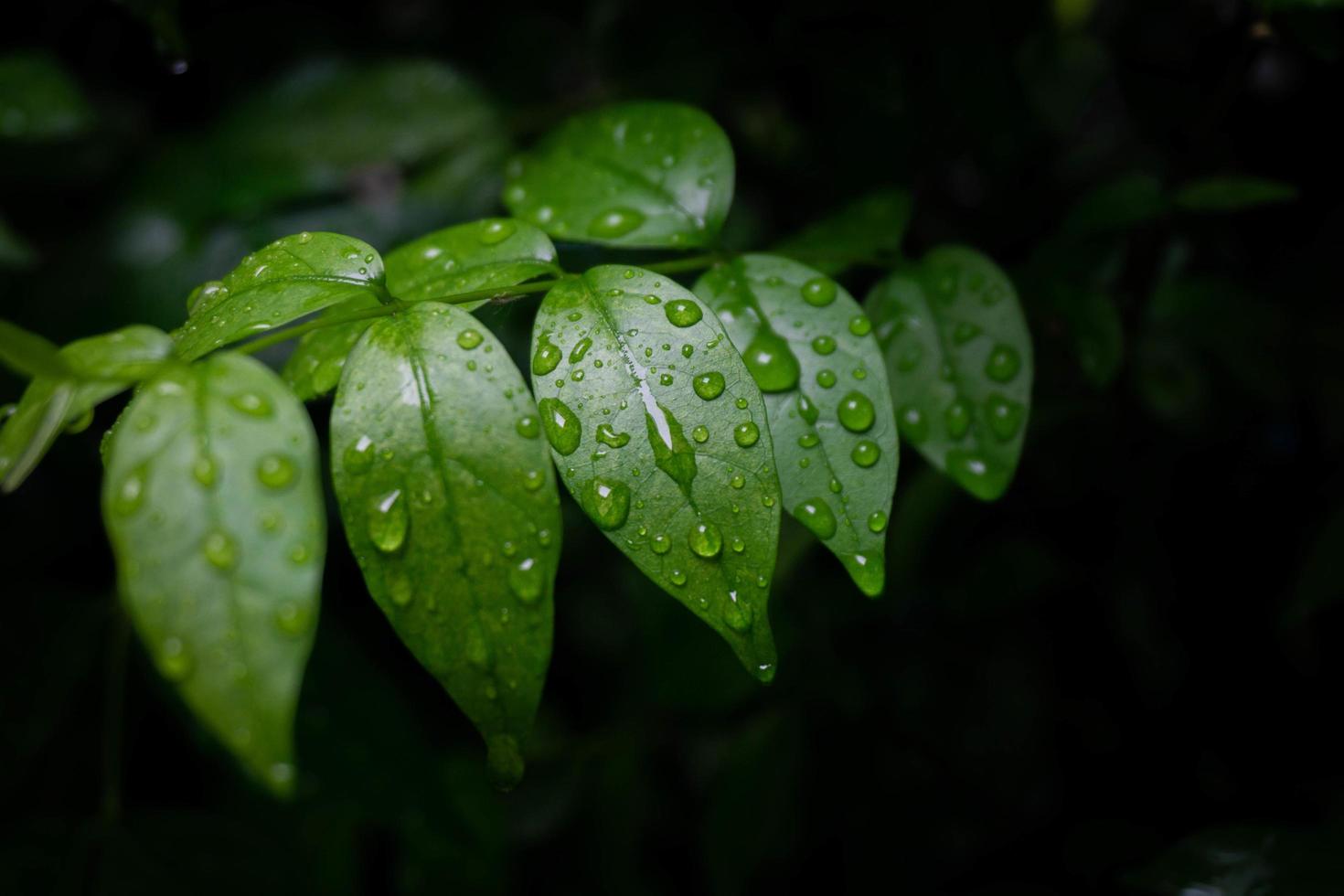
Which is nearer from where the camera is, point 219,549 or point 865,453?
point 219,549

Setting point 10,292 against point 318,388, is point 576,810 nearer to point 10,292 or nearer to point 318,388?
point 318,388

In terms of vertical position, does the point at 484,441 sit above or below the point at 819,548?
above

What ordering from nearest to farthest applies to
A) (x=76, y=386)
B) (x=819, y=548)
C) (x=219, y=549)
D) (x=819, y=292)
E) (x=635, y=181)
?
(x=219, y=549)
(x=76, y=386)
(x=819, y=292)
(x=635, y=181)
(x=819, y=548)

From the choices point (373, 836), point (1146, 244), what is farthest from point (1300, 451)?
point (373, 836)

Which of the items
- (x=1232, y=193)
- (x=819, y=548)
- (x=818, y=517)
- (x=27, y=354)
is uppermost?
(x=1232, y=193)

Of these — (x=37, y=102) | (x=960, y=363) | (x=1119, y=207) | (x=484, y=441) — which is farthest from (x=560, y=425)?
(x=37, y=102)

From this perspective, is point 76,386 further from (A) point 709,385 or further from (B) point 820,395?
(B) point 820,395

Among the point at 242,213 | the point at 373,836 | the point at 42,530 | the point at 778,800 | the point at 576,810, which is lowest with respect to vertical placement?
the point at 373,836
